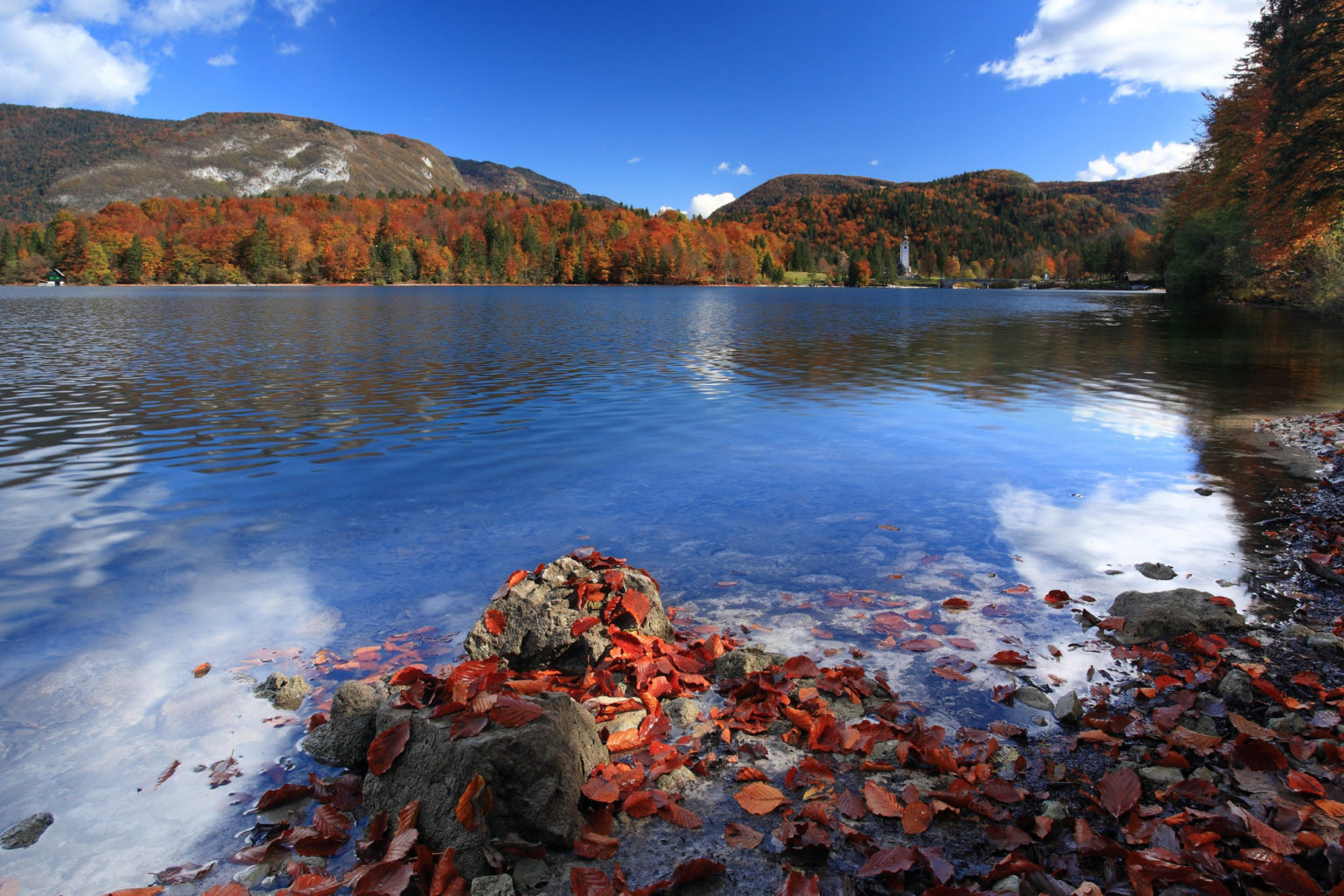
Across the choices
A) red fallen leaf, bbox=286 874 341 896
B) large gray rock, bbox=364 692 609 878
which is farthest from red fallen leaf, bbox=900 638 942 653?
red fallen leaf, bbox=286 874 341 896

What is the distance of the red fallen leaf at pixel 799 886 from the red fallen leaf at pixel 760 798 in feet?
1.51

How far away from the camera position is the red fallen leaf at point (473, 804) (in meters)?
Answer: 3.14

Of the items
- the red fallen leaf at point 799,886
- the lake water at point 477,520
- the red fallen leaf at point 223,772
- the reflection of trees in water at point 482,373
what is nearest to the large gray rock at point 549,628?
the lake water at point 477,520

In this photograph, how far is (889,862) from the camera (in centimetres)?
298

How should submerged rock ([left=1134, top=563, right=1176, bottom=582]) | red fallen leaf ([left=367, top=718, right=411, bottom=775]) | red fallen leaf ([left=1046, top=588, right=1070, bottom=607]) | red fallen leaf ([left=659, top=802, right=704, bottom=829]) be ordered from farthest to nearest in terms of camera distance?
submerged rock ([left=1134, top=563, right=1176, bottom=582])
red fallen leaf ([left=1046, top=588, right=1070, bottom=607])
red fallen leaf ([left=367, top=718, right=411, bottom=775])
red fallen leaf ([left=659, top=802, right=704, bottom=829])

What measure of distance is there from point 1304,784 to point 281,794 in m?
5.08

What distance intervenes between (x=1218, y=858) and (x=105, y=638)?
296 inches

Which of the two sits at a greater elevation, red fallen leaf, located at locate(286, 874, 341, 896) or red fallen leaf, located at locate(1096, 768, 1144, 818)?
red fallen leaf, located at locate(1096, 768, 1144, 818)

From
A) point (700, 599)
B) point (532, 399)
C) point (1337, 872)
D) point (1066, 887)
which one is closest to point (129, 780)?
point (700, 599)

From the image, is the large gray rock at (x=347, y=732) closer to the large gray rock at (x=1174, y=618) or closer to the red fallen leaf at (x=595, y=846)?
the red fallen leaf at (x=595, y=846)

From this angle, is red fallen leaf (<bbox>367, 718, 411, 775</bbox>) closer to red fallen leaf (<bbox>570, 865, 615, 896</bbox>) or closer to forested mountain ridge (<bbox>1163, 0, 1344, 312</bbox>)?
red fallen leaf (<bbox>570, 865, 615, 896</bbox>)

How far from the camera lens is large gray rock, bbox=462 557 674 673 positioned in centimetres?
499

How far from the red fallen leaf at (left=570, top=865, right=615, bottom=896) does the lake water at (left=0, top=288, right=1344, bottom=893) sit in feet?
6.00

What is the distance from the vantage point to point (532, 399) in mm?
17766
